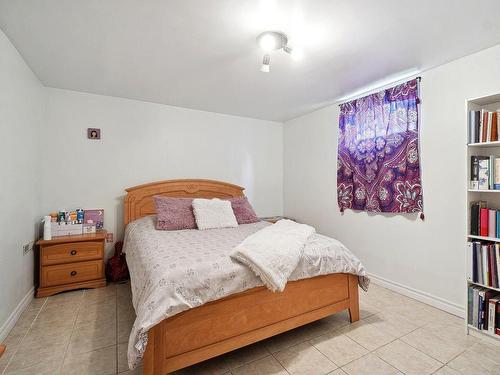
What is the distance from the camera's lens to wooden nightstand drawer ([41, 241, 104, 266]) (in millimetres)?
2563

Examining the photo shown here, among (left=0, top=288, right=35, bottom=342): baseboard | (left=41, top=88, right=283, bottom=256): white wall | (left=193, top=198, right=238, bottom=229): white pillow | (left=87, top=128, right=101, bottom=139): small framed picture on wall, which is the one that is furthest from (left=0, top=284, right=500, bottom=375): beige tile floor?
(left=87, top=128, right=101, bottom=139): small framed picture on wall

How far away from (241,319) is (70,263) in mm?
2144

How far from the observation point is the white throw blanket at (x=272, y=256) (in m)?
1.61

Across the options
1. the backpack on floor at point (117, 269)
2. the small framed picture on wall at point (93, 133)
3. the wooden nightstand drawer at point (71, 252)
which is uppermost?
the small framed picture on wall at point (93, 133)

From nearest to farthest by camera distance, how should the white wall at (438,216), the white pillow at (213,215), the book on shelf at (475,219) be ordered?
1. the book on shelf at (475,219)
2. the white wall at (438,216)
3. the white pillow at (213,215)

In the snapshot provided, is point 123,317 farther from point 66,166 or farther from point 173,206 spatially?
point 66,166

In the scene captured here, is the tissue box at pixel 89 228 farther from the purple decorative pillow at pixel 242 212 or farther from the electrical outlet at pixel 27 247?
the purple decorative pillow at pixel 242 212

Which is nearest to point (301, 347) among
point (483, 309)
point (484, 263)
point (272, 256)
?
point (272, 256)

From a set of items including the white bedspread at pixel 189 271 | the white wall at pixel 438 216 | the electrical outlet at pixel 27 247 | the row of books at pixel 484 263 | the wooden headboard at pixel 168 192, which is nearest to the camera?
the white bedspread at pixel 189 271

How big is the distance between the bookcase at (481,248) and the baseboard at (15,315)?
3571 millimetres

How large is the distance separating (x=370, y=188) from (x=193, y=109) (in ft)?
8.88

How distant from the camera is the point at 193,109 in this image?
3754mm

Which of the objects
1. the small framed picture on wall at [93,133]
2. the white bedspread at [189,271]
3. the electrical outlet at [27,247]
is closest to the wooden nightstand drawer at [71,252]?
the electrical outlet at [27,247]

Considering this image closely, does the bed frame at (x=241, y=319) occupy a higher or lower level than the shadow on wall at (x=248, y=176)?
lower
